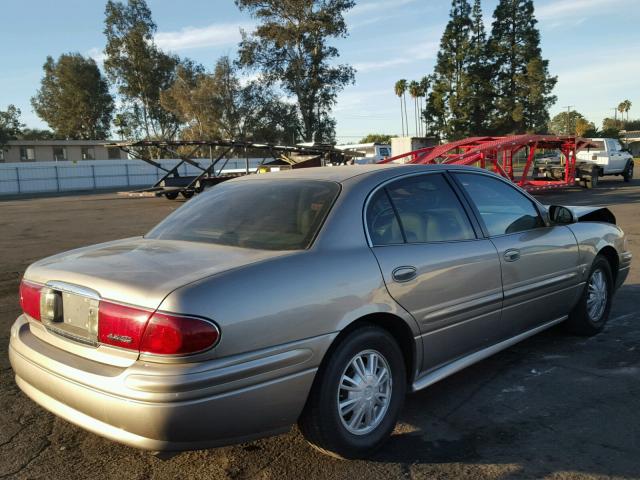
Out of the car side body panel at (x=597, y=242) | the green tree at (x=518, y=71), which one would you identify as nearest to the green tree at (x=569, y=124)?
the green tree at (x=518, y=71)

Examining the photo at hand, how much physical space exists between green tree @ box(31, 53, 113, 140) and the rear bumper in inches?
2539

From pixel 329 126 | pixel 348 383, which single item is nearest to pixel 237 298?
pixel 348 383

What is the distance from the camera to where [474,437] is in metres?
3.17

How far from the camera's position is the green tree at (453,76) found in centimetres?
5050

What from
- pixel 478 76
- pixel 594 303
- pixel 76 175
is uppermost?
pixel 478 76

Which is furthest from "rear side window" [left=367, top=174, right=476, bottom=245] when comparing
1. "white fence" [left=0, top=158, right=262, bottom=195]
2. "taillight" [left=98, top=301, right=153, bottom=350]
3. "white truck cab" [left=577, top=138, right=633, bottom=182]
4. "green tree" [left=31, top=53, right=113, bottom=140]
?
"green tree" [left=31, top=53, right=113, bottom=140]

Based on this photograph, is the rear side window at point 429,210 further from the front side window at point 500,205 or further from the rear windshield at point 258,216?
the rear windshield at point 258,216

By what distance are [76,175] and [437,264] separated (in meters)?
39.1

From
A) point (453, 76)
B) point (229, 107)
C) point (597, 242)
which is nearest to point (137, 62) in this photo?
point (229, 107)

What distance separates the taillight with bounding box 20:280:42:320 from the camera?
9.64 feet

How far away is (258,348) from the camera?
2.45 m

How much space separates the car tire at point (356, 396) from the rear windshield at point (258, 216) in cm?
60

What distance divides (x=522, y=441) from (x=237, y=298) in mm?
1835

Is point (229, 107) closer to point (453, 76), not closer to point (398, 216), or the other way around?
point (453, 76)
